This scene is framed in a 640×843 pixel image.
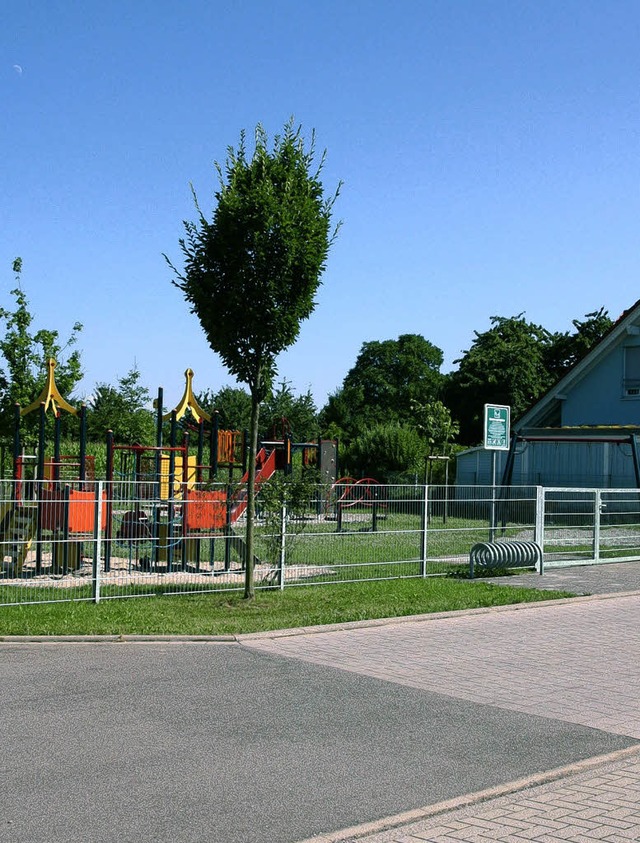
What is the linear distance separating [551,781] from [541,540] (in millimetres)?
13565

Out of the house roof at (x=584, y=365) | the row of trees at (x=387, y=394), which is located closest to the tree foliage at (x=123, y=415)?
the row of trees at (x=387, y=394)

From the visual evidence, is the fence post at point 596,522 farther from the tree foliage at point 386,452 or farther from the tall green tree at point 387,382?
the tall green tree at point 387,382

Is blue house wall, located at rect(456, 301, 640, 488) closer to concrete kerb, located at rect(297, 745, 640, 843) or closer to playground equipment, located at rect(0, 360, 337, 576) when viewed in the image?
playground equipment, located at rect(0, 360, 337, 576)

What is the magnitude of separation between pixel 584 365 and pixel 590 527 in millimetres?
23352

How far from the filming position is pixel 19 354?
33.1 m

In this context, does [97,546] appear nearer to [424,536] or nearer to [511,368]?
[424,536]

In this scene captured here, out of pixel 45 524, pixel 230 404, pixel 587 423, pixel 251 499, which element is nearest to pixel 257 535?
pixel 251 499

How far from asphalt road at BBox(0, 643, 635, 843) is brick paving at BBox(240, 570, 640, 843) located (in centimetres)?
28

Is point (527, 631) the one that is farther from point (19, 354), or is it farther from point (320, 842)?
point (19, 354)

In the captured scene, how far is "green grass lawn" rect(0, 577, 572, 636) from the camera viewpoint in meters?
12.0

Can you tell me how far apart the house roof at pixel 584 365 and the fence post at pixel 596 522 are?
1928 centimetres

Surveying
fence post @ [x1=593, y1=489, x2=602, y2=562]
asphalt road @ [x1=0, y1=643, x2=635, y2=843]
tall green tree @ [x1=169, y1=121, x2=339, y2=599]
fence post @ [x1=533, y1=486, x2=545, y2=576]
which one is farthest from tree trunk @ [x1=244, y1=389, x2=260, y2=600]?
fence post @ [x1=593, y1=489, x2=602, y2=562]

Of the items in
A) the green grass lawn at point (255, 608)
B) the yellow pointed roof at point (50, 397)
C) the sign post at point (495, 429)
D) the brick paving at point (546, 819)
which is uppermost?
the yellow pointed roof at point (50, 397)

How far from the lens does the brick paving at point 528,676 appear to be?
216 inches
